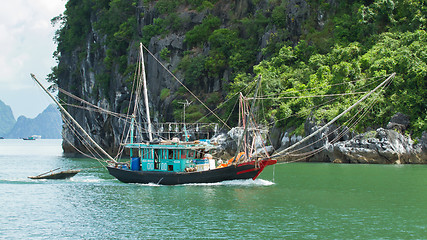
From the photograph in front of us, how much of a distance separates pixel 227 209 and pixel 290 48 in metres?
40.9

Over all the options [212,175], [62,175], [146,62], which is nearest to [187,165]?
[212,175]

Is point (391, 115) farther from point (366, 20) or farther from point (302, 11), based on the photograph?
point (302, 11)

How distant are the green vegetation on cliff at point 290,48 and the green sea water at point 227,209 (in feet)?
47.2

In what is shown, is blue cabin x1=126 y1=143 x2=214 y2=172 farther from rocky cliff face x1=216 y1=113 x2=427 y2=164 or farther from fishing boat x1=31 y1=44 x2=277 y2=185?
rocky cliff face x1=216 y1=113 x2=427 y2=164

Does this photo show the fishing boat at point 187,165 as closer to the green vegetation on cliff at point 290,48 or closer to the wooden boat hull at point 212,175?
the wooden boat hull at point 212,175

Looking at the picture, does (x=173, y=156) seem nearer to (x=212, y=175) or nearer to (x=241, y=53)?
(x=212, y=175)

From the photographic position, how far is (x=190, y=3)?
82062 mm

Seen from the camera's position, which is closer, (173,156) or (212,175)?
(212,175)

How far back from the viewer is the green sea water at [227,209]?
20672 millimetres

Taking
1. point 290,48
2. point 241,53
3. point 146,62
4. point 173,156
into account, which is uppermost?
point 146,62

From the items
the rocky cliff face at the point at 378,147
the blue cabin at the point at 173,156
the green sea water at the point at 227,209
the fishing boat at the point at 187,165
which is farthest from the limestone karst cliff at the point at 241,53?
the blue cabin at the point at 173,156

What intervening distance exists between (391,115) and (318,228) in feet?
102

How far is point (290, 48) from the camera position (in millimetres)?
63000

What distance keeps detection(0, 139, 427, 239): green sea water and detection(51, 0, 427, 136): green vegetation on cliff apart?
1439 cm
